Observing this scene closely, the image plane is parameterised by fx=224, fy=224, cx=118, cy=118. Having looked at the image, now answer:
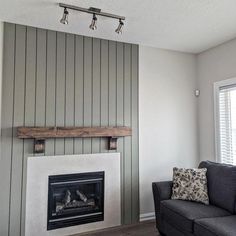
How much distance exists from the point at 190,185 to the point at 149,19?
2.11 m

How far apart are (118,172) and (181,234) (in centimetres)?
116

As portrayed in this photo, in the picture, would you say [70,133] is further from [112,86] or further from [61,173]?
[112,86]

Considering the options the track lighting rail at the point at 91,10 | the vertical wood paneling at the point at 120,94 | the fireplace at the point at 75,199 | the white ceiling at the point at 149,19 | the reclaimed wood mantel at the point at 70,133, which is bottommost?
the fireplace at the point at 75,199

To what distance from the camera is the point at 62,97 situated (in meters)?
3.02

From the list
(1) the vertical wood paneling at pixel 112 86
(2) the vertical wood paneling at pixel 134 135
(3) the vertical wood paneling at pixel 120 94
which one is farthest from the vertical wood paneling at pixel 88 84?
(2) the vertical wood paneling at pixel 134 135

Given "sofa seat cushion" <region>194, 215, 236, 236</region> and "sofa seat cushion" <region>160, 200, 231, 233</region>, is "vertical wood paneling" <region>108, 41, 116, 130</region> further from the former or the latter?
"sofa seat cushion" <region>194, 215, 236, 236</region>

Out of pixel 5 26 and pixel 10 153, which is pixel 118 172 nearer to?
pixel 10 153

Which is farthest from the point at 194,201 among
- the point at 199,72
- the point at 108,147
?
the point at 199,72

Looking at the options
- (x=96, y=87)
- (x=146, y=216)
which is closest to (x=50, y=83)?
(x=96, y=87)

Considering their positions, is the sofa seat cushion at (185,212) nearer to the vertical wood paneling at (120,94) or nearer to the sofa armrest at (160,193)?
the sofa armrest at (160,193)

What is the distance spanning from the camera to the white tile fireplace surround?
9.10 ft

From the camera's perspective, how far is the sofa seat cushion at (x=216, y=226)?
2.01 m

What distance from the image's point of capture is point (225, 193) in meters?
2.63

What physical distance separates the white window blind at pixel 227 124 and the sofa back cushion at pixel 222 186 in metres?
0.59
